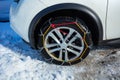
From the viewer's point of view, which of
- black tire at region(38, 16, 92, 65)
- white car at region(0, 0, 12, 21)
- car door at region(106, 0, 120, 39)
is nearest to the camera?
car door at region(106, 0, 120, 39)

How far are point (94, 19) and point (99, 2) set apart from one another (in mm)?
236

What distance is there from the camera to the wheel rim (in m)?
3.29

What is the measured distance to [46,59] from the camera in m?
3.52

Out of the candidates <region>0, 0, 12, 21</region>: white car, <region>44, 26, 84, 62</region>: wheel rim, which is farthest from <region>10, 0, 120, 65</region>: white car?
<region>0, 0, 12, 21</region>: white car

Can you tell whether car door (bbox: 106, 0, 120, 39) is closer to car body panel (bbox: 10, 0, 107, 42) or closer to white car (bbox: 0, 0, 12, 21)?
car body panel (bbox: 10, 0, 107, 42)

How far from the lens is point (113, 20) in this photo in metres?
3.12

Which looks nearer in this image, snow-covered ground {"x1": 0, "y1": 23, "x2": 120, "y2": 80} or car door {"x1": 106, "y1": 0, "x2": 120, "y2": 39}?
car door {"x1": 106, "y1": 0, "x2": 120, "y2": 39}

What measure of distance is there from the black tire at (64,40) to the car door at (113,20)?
0.29 m

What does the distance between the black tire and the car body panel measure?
0.21m

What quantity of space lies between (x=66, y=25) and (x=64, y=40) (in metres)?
0.23

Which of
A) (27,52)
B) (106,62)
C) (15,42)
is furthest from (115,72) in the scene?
(15,42)

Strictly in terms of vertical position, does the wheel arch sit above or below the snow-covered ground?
above

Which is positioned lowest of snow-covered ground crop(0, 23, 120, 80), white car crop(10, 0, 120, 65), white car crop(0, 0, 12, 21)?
snow-covered ground crop(0, 23, 120, 80)

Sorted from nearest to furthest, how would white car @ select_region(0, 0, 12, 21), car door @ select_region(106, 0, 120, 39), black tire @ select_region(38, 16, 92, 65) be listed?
1. car door @ select_region(106, 0, 120, 39)
2. black tire @ select_region(38, 16, 92, 65)
3. white car @ select_region(0, 0, 12, 21)
